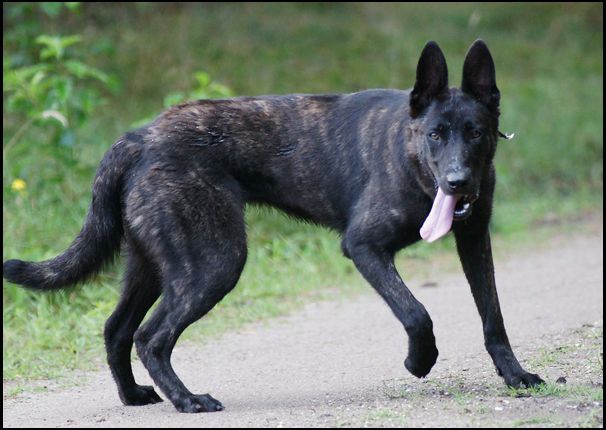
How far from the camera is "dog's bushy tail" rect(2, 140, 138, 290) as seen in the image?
5.16 meters

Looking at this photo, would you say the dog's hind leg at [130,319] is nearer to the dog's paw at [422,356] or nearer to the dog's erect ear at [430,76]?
the dog's paw at [422,356]

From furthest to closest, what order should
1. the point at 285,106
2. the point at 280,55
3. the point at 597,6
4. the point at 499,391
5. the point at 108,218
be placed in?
the point at 597,6 → the point at 280,55 → the point at 285,106 → the point at 108,218 → the point at 499,391

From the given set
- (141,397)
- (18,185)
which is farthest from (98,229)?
(18,185)

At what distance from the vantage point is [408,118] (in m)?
5.25

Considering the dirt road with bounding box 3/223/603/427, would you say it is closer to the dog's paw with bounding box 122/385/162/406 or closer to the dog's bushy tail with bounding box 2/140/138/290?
the dog's paw with bounding box 122/385/162/406

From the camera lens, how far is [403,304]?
4.88 metres

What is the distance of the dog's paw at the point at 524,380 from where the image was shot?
488cm

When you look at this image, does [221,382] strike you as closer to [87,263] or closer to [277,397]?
[277,397]

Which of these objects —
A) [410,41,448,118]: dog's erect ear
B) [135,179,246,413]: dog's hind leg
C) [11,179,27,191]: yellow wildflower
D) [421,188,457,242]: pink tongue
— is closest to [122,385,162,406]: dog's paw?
[135,179,246,413]: dog's hind leg

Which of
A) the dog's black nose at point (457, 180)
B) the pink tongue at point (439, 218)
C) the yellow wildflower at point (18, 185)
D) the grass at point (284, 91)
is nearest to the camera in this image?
the dog's black nose at point (457, 180)

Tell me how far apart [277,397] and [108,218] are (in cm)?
122

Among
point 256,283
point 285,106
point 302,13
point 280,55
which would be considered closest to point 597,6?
point 302,13

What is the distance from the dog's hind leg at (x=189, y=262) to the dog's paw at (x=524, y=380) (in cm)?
140

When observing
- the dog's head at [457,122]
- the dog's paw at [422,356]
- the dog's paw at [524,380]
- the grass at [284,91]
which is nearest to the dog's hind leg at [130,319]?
the grass at [284,91]
